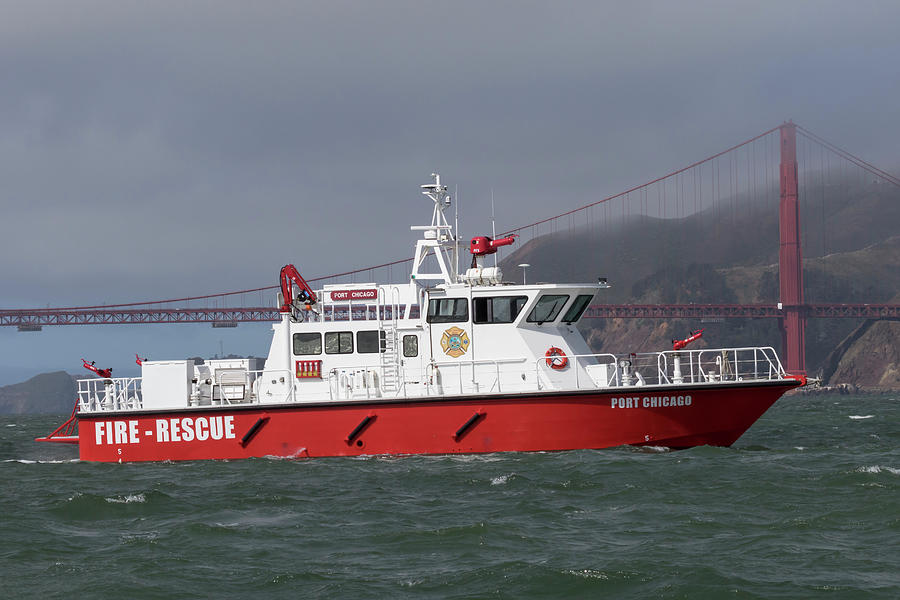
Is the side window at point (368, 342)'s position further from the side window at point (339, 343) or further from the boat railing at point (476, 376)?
the boat railing at point (476, 376)

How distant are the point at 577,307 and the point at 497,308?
60.7 inches

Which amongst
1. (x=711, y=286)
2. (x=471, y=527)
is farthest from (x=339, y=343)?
(x=711, y=286)

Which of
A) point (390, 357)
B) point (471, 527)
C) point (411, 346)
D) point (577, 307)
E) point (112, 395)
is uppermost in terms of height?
point (577, 307)

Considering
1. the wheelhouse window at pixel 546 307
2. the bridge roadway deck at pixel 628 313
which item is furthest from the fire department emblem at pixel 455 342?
the bridge roadway deck at pixel 628 313

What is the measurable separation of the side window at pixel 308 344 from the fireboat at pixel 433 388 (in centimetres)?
3

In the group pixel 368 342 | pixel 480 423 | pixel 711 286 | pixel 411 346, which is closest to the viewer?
pixel 480 423

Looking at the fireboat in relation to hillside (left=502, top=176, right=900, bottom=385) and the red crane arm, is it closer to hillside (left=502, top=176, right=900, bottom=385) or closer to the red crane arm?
the red crane arm

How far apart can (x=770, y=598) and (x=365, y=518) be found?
5533 millimetres

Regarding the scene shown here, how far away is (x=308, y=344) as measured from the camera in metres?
19.3

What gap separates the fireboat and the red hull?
0.02 meters

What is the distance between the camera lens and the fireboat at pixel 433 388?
57.7 feet

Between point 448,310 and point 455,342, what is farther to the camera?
point 448,310

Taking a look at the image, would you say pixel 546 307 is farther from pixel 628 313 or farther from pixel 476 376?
pixel 628 313

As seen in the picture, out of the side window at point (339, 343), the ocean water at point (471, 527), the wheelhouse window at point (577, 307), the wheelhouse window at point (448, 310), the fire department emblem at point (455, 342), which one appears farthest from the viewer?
the side window at point (339, 343)
